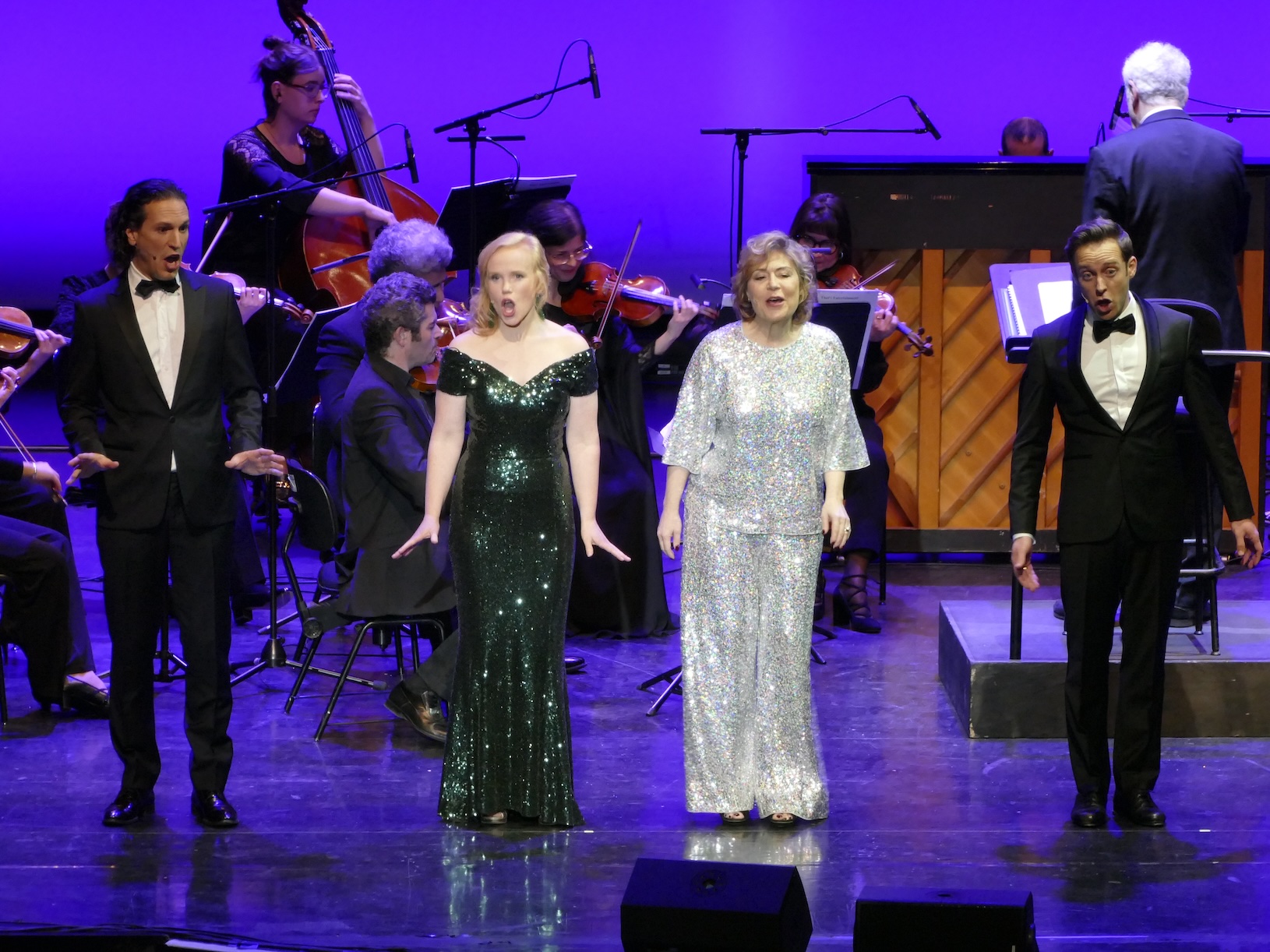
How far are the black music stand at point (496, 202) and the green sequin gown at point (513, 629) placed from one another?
213cm

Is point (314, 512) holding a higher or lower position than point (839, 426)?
lower

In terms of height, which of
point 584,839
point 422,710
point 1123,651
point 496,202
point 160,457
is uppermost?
point 496,202

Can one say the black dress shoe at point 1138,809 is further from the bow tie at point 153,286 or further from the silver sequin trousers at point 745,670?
the bow tie at point 153,286

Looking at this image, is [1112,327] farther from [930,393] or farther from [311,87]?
[311,87]

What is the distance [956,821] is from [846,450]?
3.20 feet

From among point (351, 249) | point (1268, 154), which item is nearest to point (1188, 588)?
point (351, 249)

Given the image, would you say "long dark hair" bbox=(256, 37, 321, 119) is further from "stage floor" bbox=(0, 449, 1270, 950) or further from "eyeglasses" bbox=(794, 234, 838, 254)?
"stage floor" bbox=(0, 449, 1270, 950)

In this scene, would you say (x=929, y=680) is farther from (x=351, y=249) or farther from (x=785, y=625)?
(x=351, y=249)

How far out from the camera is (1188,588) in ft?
16.3

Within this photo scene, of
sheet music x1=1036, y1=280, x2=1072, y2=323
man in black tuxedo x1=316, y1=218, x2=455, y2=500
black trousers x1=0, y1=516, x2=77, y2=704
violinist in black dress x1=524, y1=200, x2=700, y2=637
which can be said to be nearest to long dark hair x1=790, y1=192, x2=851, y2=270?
violinist in black dress x1=524, y1=200, x2=700, y2=637

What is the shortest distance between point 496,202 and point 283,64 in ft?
3.74

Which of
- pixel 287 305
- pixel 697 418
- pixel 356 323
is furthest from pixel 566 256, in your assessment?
pixel 697 418

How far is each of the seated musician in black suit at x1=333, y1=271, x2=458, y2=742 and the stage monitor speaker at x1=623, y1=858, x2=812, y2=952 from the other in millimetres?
2012

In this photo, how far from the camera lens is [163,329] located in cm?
378
